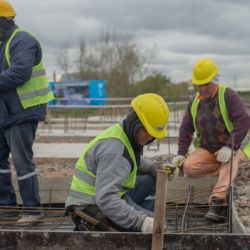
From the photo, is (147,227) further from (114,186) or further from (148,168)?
(148,168)

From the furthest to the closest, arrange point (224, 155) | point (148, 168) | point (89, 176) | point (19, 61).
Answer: point (224, 155), point (19, 61), point (148, 168), point (89, 176)

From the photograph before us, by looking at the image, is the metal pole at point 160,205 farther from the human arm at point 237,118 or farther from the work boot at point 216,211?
the human arm at point 237,118

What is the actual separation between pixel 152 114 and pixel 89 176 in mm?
589

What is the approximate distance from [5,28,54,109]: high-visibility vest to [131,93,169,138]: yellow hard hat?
147 cm

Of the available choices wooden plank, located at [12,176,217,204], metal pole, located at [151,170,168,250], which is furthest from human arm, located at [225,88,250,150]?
metal pole, located at [151,170,168,250]

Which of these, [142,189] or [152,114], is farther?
[142,189]

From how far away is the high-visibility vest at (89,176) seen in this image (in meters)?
3.49

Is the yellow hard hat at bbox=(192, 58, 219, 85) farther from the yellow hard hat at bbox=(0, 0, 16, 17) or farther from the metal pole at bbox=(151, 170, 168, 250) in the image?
the metal pole at bbox=(151, 170, 168, 250)

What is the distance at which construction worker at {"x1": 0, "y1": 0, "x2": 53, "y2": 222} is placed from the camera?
457 cm

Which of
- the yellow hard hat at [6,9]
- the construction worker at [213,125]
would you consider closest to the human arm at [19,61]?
the yellow hard hat at [6,9]

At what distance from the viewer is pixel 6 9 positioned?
4621 millimetres

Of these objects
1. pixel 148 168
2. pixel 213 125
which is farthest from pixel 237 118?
pixel 148 168

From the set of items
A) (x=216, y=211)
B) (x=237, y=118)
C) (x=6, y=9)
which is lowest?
(x=216, y=211)

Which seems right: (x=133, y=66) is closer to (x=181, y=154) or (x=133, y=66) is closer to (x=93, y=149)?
(x=181, y=154)
